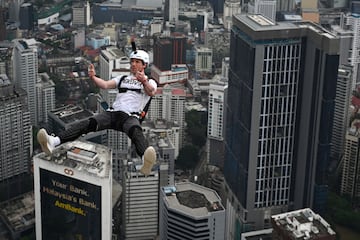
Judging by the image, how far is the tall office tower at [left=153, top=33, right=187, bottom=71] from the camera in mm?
25062

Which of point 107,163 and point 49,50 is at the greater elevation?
point 107,163

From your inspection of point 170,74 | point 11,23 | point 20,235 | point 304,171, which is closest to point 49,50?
point 11,23

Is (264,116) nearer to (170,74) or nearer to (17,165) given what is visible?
(17,165)

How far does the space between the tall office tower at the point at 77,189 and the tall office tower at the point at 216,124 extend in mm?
9650

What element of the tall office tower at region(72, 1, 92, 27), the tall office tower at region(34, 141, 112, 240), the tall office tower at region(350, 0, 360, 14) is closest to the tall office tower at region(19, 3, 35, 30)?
the tall office tower at region(72, 1, 92, 27)

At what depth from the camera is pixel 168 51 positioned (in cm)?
2539

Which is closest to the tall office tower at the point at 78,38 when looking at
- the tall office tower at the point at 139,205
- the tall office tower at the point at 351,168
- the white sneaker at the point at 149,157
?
the tall office tower at the point at 351,168

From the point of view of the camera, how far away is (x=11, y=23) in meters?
30.9

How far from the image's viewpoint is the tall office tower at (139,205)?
14758mm

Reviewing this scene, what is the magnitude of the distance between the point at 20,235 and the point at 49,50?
46.0 feet

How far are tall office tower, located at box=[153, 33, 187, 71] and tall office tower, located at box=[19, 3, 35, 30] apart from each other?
→ 7.32 m

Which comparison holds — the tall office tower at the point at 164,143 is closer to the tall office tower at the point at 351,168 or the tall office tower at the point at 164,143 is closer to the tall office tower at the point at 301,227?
the tall office tower at the point at 301,227

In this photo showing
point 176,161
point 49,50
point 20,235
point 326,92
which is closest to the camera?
point 326,92

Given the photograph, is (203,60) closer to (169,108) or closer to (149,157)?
(169,108)
